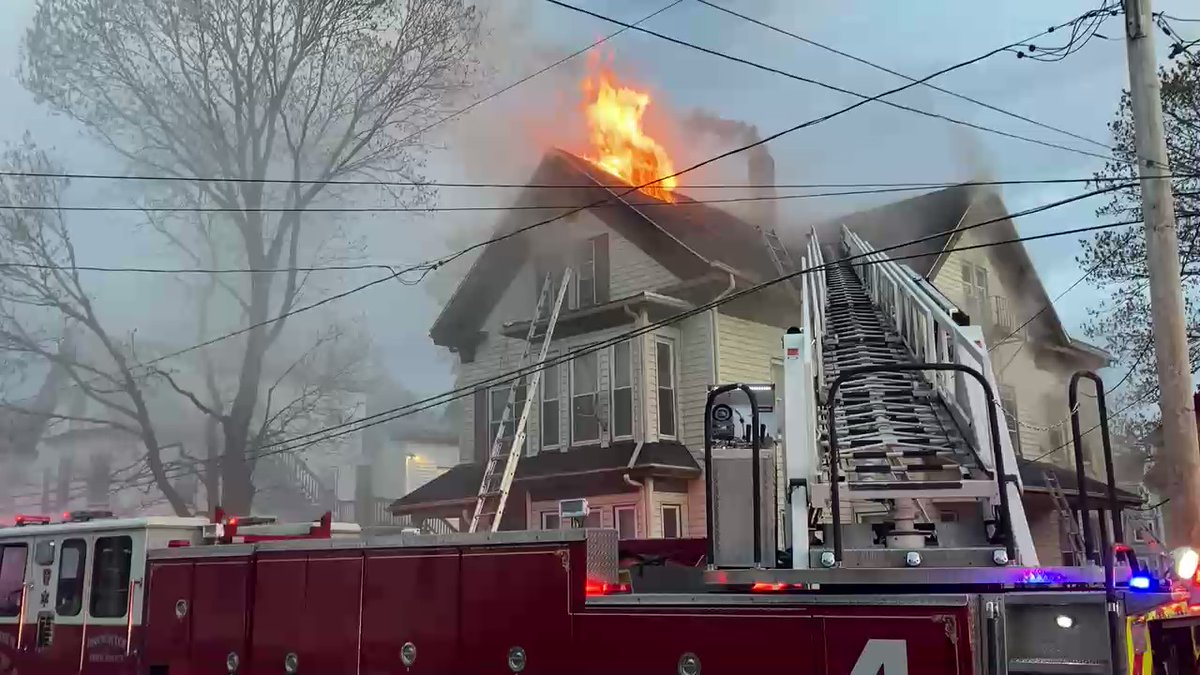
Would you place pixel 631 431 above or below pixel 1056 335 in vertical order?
below

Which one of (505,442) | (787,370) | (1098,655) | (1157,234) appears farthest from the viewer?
(505,442)

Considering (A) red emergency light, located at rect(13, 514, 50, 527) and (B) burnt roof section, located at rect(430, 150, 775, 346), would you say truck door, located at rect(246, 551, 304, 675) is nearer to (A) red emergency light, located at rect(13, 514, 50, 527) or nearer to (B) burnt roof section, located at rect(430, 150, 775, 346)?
(A) red emergency light, located at rect(13, 514, 50, 527)

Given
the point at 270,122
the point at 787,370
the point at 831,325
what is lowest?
the point at 787,370

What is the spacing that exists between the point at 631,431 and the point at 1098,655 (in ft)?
41.3

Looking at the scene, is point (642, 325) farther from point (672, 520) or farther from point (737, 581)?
point (737, 581)

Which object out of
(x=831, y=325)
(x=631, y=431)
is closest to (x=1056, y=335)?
(x=631, y=431)

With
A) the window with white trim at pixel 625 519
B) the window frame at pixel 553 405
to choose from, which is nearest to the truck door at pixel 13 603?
the window with white trim at pixel 625 519

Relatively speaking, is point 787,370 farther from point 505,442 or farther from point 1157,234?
point 505,442

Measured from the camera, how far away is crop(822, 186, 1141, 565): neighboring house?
18.3 meters

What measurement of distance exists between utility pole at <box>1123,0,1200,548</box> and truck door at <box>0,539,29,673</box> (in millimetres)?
9308

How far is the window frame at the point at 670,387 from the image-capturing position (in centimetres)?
1616

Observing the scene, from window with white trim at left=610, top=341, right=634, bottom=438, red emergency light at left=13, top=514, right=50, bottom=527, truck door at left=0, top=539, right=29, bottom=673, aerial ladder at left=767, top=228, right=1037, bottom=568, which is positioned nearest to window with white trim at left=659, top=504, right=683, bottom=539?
window with white trim at left=610, top=341, right=634, bottom=438

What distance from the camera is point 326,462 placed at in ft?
81.3

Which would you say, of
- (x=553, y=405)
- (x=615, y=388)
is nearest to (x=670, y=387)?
(x=615, y=388)
